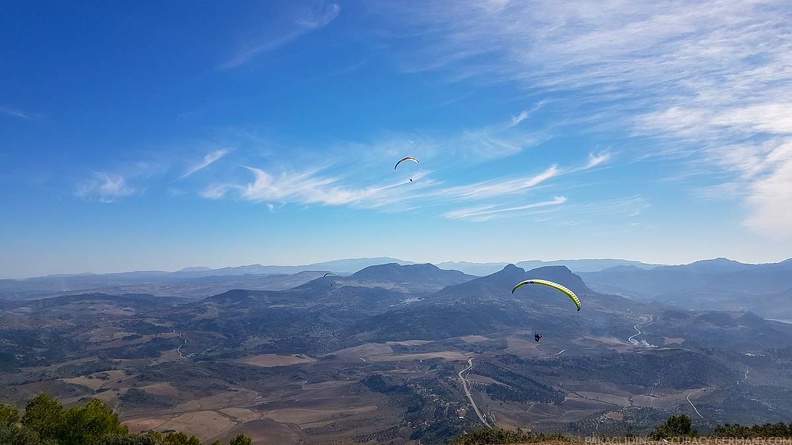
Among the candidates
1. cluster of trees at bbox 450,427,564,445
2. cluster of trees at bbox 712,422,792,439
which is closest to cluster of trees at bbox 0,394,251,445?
cluster of trees at bbox 450,427,564,445

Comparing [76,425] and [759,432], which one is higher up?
[76,425]

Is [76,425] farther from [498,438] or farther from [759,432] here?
[759,432]

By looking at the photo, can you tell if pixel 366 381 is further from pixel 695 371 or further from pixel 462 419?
pixel 695 371

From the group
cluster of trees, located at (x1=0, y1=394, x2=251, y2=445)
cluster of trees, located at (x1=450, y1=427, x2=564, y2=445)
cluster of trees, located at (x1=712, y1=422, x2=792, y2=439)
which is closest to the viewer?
cluster of trees, located at (x1=712, y1=422, x2=792, y2=439)

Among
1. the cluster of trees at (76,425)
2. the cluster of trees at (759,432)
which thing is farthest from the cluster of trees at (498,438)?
the cluster of trees at (76,425)

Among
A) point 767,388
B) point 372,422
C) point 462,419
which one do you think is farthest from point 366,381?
point 767,388

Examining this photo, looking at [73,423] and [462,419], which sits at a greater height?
[73,423]

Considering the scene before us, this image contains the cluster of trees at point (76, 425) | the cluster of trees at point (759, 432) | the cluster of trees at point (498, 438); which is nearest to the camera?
the cluster of trees at point (759, 432)

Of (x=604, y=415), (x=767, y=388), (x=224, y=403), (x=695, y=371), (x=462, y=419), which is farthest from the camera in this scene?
(x=695, y=371)

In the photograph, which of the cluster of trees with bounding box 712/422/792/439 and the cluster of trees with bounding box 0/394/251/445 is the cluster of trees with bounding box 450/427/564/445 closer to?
the cluster of trees with bounding box 712/422/792/439

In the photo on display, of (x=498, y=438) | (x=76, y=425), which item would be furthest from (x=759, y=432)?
(x=76, y=425)

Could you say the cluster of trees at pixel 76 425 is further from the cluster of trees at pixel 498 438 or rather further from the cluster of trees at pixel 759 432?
the cluster of trees at pixel 759 432
